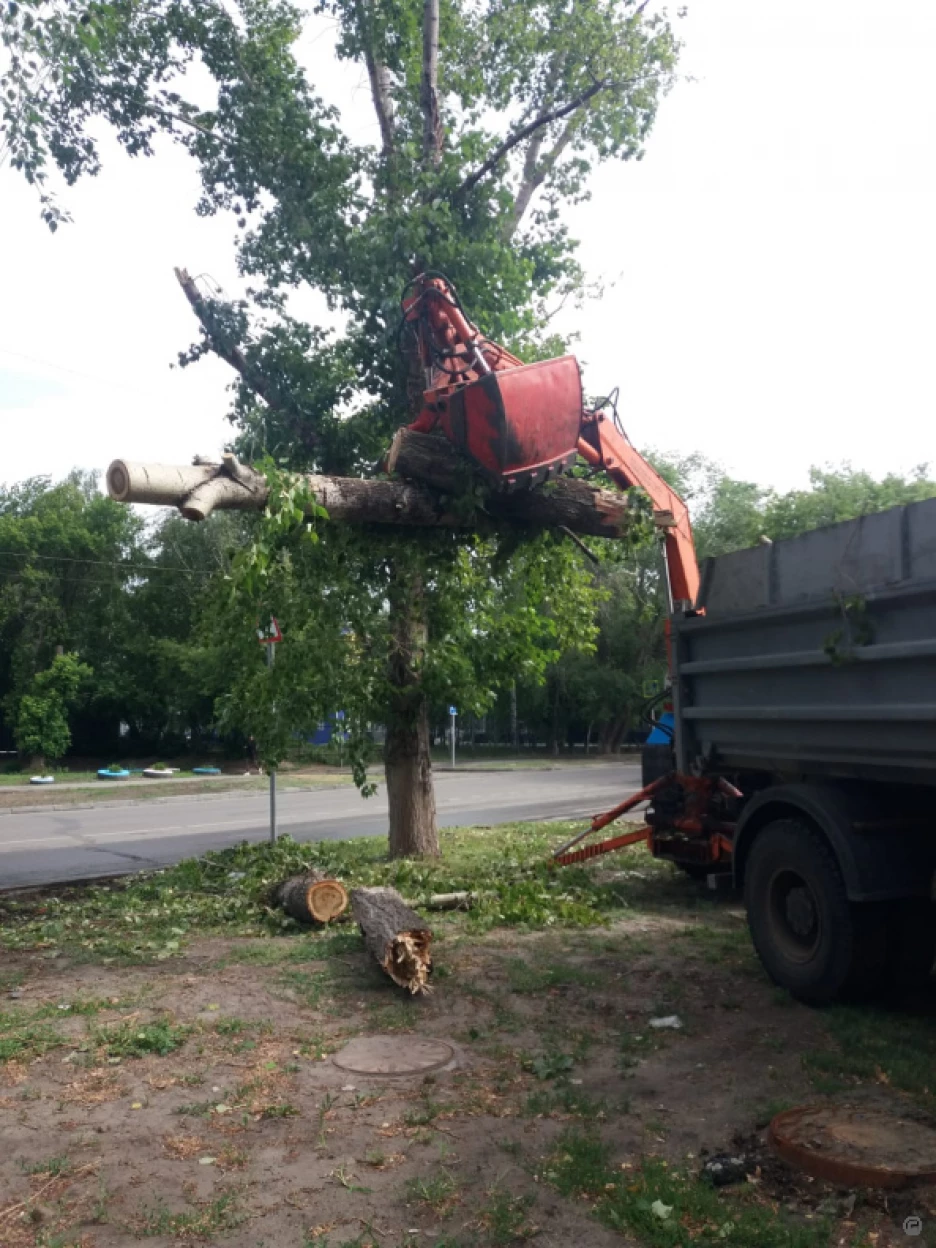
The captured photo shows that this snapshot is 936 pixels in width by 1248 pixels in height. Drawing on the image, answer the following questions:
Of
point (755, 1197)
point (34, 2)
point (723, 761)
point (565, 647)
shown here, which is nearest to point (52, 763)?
point (565, 647)

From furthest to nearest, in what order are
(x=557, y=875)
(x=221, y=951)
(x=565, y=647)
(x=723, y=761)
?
(x=565, y=647) < (x=557, y=875) < (x=221, y=951) < (x=723, y=761)

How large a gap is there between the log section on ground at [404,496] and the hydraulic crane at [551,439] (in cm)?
29

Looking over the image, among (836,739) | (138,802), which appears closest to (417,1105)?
(836,739)

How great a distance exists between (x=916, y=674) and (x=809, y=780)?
127cm

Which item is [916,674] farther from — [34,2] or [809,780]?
[34,2]

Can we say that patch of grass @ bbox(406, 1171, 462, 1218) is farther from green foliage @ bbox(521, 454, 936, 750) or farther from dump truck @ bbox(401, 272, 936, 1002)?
green foliage @ bbox(521, 454, 936, 750)

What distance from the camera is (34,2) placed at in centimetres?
915

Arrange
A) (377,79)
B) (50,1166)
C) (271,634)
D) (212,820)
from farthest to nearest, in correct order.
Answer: (212,820) → (377,79) → (271,634) → (50,1166)

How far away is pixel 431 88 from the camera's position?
38.8 feet

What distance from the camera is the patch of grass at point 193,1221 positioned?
141 inches

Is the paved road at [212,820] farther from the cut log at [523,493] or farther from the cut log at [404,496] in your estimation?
the cut log at [523,493]

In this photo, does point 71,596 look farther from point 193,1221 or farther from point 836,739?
point 193,1221

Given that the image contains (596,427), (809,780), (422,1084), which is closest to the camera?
(422,1084)

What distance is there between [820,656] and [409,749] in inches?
256
